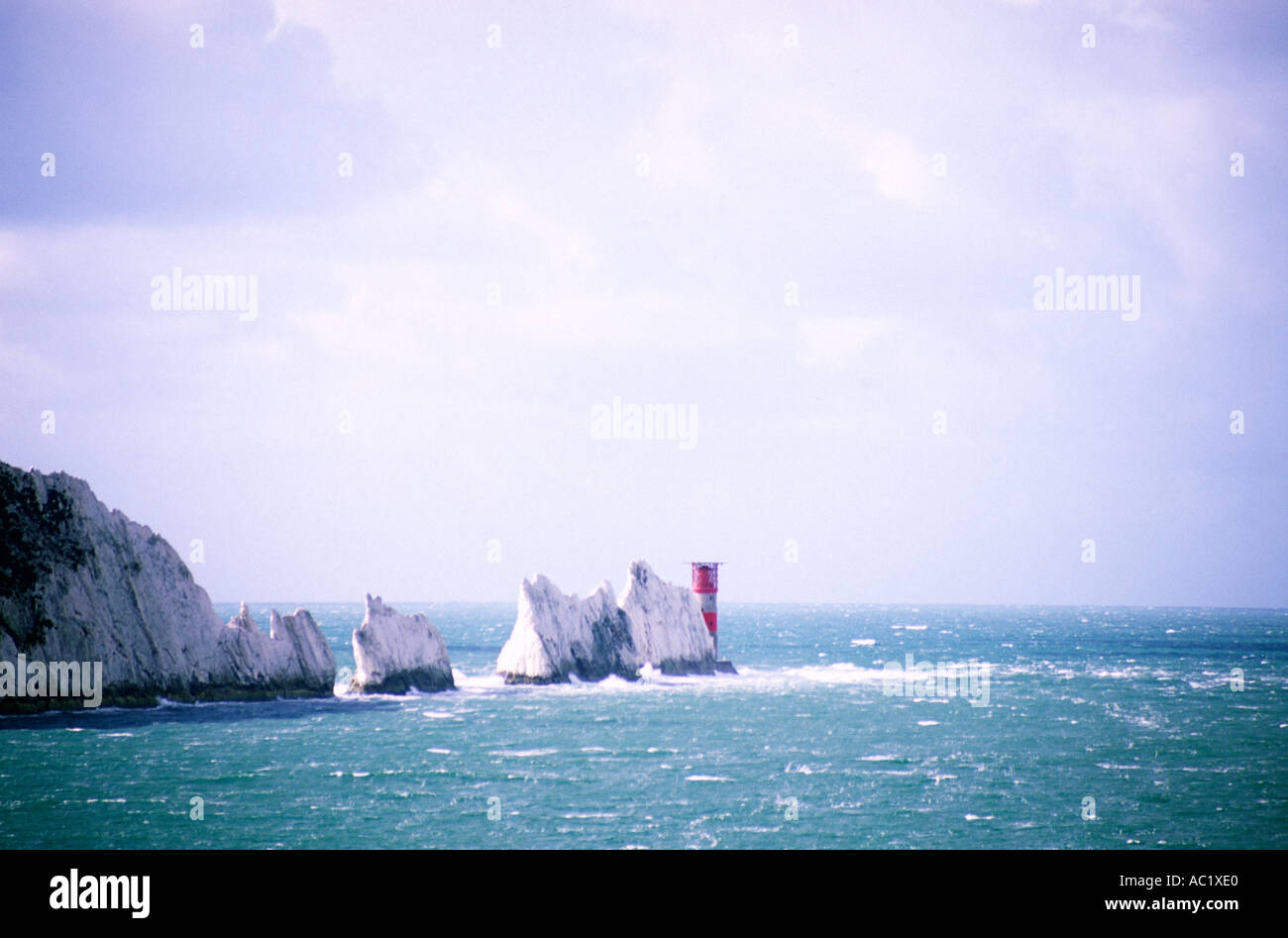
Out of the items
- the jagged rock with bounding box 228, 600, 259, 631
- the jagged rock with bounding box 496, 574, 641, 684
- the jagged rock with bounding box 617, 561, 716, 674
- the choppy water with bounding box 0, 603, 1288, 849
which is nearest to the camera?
the choppy water with bounding box 0, 603, 1288, 849

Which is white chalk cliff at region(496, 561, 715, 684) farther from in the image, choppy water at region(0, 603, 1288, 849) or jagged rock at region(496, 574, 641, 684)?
choppy water at region(0, 603, 1288, 849)

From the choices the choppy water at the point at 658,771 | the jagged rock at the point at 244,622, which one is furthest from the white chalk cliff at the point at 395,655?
the jagged rock at the point at 244,622

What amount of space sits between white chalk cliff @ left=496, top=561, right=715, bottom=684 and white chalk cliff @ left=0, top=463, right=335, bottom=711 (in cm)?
1998

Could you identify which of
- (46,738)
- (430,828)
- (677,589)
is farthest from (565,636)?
(430,828)

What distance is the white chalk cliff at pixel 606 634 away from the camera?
76.2 metres

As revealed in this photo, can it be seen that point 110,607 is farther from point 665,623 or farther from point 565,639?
point 665,623

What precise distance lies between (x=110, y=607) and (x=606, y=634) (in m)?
37.1

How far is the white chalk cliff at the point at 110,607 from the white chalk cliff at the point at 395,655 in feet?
20.9

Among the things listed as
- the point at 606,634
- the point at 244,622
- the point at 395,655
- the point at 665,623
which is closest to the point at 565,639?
the point at 606,634

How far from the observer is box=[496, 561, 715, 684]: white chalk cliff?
7625 cm

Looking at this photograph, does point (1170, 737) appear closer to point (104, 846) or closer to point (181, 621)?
point (104, 846)

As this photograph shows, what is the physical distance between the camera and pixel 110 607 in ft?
176

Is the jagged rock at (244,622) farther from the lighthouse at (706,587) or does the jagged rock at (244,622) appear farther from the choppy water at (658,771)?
the lighthouse at (706,587)

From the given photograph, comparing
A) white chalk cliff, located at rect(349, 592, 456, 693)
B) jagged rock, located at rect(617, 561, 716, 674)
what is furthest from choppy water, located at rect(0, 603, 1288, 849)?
jagged rock, located at rect(617, 561, 716, 674)
